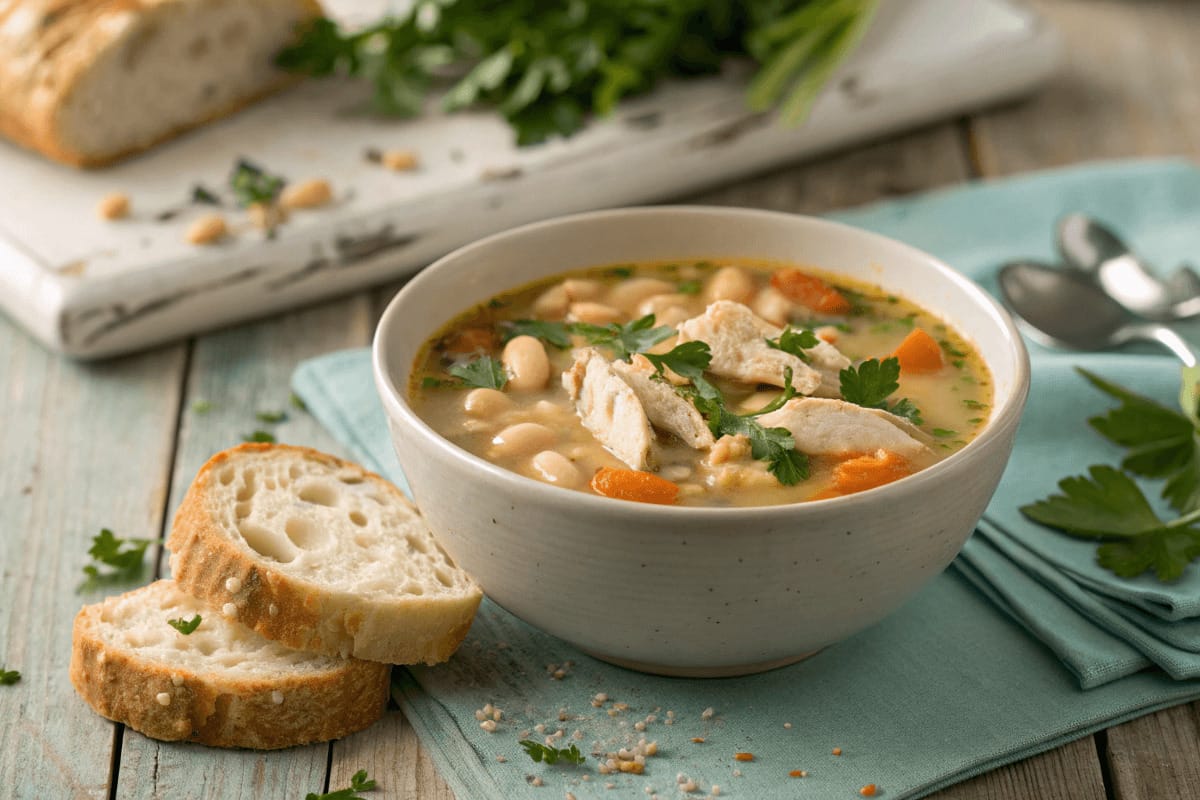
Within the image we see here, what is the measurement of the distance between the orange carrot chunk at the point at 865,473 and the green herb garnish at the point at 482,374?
0.62 meters

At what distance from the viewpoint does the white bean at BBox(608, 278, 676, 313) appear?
8.77 feet

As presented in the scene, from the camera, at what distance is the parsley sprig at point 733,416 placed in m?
2.16

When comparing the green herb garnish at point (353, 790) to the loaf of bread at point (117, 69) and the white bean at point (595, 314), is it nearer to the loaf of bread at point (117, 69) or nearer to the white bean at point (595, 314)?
the white bean at point (595, 314)

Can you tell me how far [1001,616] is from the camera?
2.45m

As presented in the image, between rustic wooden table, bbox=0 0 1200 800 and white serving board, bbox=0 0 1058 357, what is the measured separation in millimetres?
95

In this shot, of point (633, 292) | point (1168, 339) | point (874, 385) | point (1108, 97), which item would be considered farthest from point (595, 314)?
point (1108, 97)

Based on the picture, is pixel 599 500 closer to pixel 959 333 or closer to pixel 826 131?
pixel 959 333

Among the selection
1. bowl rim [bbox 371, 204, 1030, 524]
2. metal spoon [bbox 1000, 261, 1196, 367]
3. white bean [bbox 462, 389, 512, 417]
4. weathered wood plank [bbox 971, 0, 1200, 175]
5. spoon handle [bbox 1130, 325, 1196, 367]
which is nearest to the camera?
bowl rim [bbox 371, 204, 1030, 524]

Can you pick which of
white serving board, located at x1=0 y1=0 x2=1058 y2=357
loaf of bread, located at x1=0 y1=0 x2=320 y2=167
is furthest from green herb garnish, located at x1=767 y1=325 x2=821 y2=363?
loaf of bread, located at x1=0 y1=0 x2=320 y2=167

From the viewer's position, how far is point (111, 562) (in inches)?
103

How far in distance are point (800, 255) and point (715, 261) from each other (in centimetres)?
17

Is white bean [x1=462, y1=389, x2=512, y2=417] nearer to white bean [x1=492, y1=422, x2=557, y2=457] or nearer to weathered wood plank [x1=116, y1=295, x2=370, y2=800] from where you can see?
white bean [x1=492, y1=422, x2=557, y2=457]

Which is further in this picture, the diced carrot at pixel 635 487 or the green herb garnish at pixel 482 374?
the green herb garnish at pixel 482 374

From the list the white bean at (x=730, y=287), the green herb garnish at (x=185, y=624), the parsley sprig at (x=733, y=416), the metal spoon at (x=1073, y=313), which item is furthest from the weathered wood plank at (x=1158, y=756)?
the green herb garnish at (x=185, y=624)
